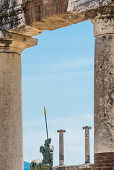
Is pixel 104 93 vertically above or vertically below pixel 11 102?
below

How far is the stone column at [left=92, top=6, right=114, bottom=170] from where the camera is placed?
67.9ft

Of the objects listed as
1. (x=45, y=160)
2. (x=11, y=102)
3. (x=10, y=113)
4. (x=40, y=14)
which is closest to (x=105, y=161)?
(x=10, y=113)

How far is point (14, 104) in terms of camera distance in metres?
25.7

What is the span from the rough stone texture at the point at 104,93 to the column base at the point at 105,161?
0.14 m

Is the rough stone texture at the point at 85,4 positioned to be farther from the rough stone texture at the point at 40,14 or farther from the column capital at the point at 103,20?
the column capital at the point at 103,20

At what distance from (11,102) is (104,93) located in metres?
5.85

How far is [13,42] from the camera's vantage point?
2597 centimetres

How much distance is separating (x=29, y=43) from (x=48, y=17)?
10.1 ft

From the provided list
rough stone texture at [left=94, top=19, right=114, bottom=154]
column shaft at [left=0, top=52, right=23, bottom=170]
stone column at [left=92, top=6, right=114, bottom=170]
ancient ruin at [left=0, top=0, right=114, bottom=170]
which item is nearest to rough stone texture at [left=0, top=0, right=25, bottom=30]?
ancient ruin at [left=0, top=0, right=114, bottom=170]

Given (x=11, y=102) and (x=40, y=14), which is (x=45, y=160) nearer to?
(x=11, y=102)

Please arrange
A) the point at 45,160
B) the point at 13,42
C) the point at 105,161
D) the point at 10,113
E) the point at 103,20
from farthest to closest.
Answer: the point at 45,160, the point at 13,42, the point at 10,113, the point at 103,20, the point at 105,161

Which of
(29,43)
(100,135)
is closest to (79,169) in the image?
(29,43)

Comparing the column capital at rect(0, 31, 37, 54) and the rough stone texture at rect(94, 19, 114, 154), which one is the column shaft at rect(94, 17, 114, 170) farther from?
the column capital at rect(0, 31, 37, 54)

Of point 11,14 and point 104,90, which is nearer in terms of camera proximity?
point 104,90
